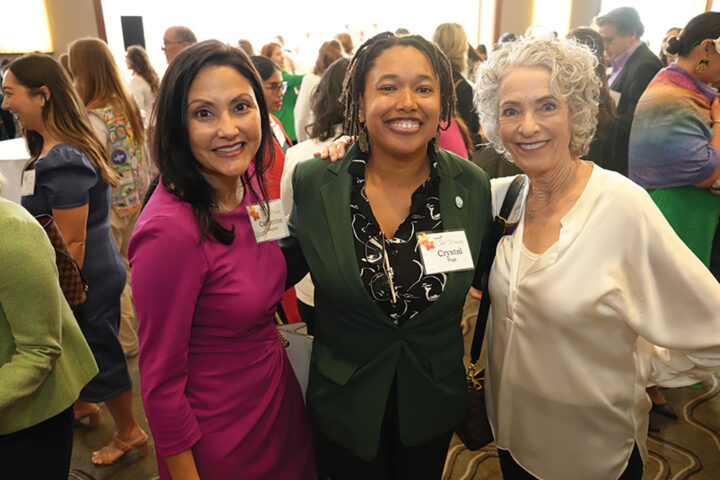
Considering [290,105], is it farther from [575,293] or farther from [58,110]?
[575,293]

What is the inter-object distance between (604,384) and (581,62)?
33.0 inches

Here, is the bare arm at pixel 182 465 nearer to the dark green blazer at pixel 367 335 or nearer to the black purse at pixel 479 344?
the dark green blazer at pixel 367 335

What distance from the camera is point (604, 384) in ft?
4.24

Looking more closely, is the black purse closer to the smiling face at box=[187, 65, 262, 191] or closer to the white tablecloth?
the smiling face at box=[187, 65, 262, 191]

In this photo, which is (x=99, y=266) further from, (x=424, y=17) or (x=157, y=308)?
(x=424, y=17)

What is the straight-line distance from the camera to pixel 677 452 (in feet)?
7.50

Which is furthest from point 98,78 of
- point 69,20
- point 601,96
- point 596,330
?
point 69,20

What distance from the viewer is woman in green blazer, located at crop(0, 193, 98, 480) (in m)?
1.21

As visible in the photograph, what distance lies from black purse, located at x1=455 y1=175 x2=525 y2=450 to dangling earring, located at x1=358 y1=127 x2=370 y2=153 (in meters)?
0.43

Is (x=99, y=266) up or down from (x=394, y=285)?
down

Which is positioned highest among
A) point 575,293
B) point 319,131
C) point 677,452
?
point 319,131

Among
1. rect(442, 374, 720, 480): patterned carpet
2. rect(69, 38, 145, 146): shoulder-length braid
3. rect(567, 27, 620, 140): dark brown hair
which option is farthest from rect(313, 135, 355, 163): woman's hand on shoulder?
rect(69, 38, 145, 146): shoulder-length braid

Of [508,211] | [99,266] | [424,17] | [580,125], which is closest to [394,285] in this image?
[508,211]

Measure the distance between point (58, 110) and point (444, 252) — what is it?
1924 millimetres
